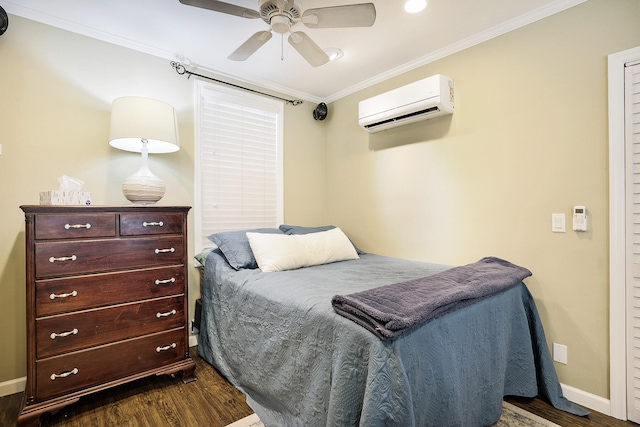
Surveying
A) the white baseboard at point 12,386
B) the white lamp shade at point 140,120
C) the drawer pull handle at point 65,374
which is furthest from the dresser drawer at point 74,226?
the white baseboard at point 12,386

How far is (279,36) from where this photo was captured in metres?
2.36

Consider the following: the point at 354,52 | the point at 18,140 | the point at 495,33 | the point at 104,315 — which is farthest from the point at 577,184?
the point at 18,140

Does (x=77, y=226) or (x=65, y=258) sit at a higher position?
(x=77, y=226)

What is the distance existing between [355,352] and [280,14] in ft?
5.49

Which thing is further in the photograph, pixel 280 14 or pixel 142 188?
pixel 142 188

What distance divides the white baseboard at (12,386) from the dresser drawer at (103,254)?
0.98 m

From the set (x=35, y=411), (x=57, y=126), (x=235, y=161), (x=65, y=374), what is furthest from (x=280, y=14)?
(x=35, y=411)

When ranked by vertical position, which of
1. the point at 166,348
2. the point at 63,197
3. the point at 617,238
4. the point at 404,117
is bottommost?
the point at 166,348

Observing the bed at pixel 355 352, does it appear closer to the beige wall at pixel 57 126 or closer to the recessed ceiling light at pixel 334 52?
the beige wall at pixel 57 126

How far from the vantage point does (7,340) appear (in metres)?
2.02

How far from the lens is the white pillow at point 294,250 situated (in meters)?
2.29

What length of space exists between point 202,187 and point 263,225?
0.74 m

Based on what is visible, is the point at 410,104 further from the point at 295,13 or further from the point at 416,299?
the point at 416,299

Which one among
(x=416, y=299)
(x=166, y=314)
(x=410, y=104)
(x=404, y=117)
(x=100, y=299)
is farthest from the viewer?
(x=404, y=117)
